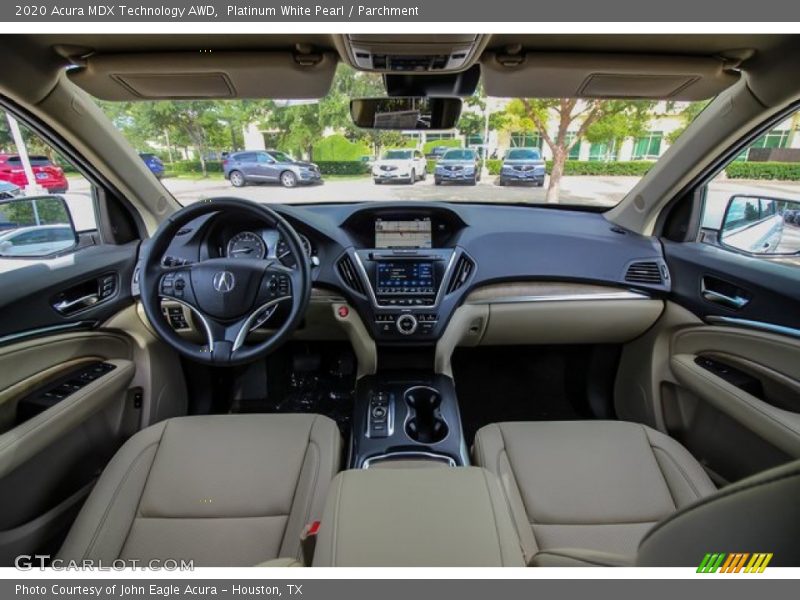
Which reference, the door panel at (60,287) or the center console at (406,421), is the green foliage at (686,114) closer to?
the center console at (406,421)

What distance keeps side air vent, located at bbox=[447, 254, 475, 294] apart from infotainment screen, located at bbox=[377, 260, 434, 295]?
0.10m

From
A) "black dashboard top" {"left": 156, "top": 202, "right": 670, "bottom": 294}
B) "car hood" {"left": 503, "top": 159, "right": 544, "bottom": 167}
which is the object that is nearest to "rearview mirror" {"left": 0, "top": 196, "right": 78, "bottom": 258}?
"black dashboard top" {"left": 156, "top": 202, "right": 670, "bottom": 294}

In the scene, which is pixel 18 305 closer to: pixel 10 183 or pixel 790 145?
pixel 10 183

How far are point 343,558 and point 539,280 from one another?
1651 mm

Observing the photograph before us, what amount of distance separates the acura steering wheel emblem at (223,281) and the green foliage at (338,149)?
991mm

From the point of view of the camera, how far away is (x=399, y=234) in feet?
6.83

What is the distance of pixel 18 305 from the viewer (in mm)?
1421

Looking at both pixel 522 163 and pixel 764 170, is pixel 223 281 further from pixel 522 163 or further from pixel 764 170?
pixel 764 170

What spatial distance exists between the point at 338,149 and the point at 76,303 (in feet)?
4.81

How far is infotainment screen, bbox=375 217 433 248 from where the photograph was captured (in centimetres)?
208

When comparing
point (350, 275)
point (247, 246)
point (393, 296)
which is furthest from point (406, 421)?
point (247, 246)

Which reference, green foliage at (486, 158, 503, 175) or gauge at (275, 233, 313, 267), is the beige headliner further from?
green foliage at (486, 158, 503, 175)

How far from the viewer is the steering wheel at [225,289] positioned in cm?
151

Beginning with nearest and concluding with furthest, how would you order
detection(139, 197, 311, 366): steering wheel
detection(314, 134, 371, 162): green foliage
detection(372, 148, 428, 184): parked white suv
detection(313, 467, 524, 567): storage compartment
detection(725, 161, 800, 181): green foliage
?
detection(313, 467, 524, 567): storage compartment → detection(139, 197, 311, 366): steering wheel → detection(725, 161, 800, 181): green foliage → detection(314, 134, 371, 162): green foliage → detection(372, 148, 428, 184): parked white suv
